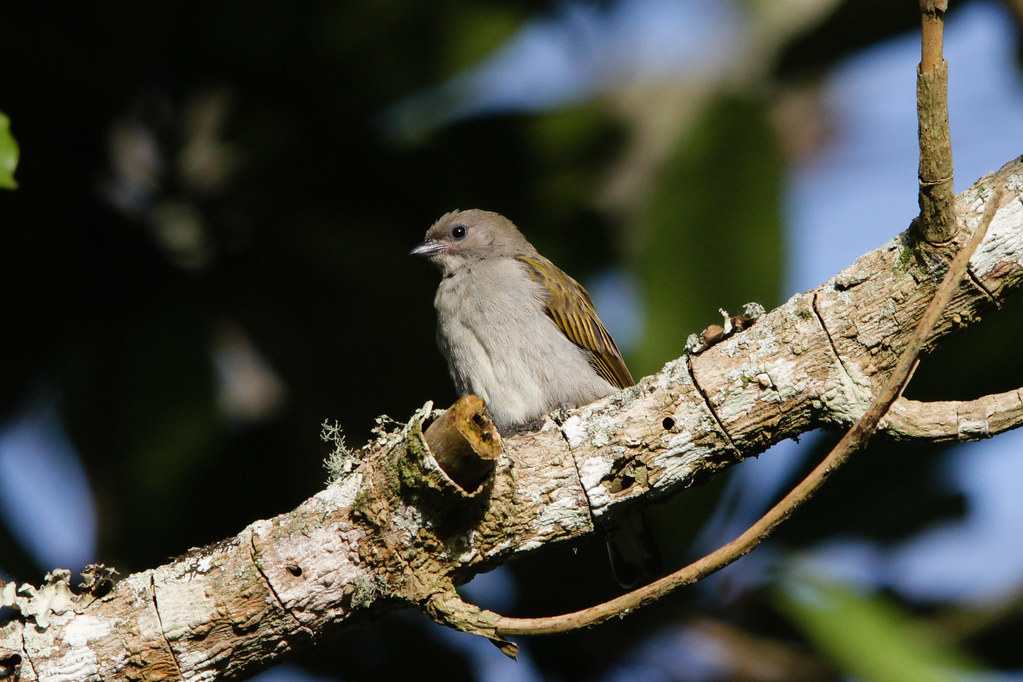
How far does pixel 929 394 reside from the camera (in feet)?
12.7

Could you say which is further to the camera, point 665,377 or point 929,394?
point 929,394

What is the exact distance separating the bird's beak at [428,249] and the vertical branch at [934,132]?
287cm

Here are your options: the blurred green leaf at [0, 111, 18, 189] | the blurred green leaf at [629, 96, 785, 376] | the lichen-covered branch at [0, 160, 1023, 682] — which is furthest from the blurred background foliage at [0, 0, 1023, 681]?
the blurred green leaf at [0, 111, 18, 189]

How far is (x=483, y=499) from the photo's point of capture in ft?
9.03

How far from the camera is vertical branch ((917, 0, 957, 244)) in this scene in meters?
2.26

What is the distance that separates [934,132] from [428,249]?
3.05 meters

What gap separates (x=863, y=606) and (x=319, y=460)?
2.34 metres

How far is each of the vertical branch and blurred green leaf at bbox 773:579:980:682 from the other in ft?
5.54

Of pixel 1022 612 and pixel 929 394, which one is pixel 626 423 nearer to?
pixel 929 394

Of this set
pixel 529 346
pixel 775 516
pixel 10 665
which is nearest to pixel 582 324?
pixel 529 346

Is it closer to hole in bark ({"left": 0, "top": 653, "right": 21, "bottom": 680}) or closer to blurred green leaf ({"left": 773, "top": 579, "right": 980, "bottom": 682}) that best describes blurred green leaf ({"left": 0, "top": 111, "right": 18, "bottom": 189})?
hole in bark ({"left": 0, "top": 653, "right": 21, "bottom": 680})

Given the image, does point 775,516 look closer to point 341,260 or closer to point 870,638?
point 870,638

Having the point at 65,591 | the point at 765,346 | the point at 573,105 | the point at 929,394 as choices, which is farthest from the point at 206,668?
the point at 573,105

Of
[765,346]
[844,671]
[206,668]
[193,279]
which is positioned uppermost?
[193,279]
